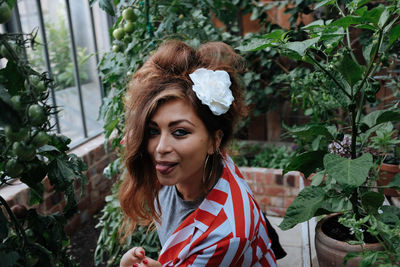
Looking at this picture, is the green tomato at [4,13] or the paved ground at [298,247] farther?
the paved ground at [298,247]

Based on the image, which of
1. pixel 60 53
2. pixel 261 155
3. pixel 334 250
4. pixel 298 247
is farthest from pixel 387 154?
pixel 60 53

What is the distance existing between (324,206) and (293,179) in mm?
1567

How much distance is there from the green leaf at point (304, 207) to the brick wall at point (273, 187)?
1.59m

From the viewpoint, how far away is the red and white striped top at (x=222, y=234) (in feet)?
3.85

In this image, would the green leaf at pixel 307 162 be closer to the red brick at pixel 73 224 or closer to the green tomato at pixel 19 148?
the green tomato at pixel 19 148

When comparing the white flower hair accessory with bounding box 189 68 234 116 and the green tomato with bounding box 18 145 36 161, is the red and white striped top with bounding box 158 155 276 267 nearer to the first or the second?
the white flower hair accessory with bounding box 189 68 234 116

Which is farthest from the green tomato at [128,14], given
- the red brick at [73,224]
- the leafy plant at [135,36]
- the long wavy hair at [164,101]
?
→ the red brick at [73,224]

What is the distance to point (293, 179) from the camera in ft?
9.14

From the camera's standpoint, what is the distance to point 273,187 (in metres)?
2.86

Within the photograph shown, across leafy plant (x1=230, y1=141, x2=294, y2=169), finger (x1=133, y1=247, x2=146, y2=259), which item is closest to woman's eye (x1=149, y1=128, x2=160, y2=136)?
finger (x1=133, y1=247, x2=146, y2=259)

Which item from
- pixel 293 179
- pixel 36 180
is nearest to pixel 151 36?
pixel 36 180

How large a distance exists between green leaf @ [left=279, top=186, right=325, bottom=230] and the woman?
139mm

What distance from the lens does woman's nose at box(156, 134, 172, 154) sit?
3.92 feet

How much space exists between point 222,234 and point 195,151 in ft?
0.89
